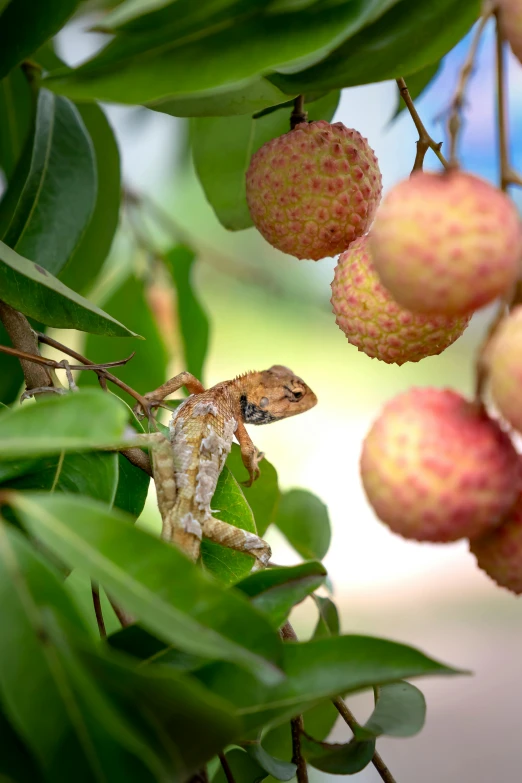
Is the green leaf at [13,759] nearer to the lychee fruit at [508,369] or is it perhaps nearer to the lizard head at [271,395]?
the lychee fruit at [508,369]

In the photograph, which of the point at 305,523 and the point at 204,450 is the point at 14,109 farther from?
the point at 305,523

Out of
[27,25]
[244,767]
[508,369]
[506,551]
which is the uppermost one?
[27,25]

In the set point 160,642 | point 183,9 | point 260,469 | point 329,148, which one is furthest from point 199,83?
point 260,469

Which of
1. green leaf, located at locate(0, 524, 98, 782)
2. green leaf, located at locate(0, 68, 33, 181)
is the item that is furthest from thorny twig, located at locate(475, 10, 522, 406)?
green leaf, located at locate(0, 68, 33, 181)

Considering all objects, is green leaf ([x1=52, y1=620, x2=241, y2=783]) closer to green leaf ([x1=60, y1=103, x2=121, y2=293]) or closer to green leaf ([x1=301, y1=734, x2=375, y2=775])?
green leaf ([x1=301, y1=734, x2=375, y2=775])

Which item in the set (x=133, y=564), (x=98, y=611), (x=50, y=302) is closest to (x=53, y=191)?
(x=50, y=302)

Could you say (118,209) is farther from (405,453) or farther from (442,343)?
(405,453)
